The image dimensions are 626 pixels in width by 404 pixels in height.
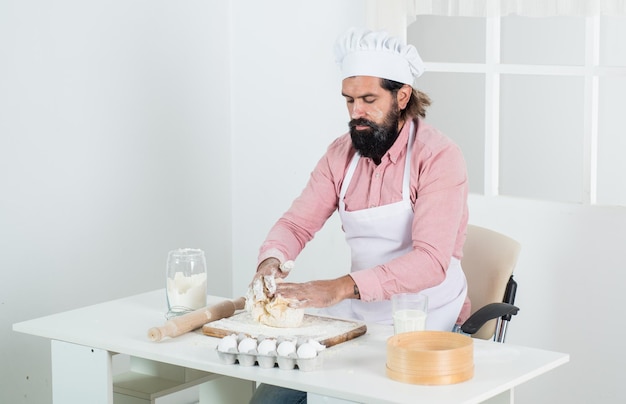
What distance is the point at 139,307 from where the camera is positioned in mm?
3049

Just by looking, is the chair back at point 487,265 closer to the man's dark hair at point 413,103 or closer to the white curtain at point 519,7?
the man's dark hair at point 413,103

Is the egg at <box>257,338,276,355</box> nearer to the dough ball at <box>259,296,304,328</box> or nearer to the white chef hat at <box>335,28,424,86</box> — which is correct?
the dough ball at <box>259,296,304,328</box>

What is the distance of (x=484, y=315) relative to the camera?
9.56 feet

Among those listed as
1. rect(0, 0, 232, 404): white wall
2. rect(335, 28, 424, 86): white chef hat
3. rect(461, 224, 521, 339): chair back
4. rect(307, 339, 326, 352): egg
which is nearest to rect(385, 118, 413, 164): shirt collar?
rect(335, 28, 424, 86): white chef hat

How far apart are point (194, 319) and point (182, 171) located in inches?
70.1

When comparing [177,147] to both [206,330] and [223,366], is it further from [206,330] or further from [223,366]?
[223,366]

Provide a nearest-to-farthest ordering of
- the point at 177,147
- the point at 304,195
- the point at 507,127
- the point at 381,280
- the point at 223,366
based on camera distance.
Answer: the point at 223,366 < the point at 381,280 < the point at 304,195 < the point at 177,147 < the point at 507,127

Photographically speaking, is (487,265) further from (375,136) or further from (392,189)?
(375,136)

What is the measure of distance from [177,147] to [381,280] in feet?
5.84

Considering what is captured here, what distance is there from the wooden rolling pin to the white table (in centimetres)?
3

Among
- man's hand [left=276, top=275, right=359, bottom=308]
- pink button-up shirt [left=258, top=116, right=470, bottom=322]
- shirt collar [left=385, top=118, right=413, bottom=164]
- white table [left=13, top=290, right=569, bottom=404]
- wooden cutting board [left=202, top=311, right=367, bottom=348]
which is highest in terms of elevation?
shirt collar [left=385, top=118, right=413, bottom=164]

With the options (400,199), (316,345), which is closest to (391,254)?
(400,199)

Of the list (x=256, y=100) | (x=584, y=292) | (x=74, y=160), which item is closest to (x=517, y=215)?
(x=584, y=292)

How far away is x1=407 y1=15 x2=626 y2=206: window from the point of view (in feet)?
18.0
